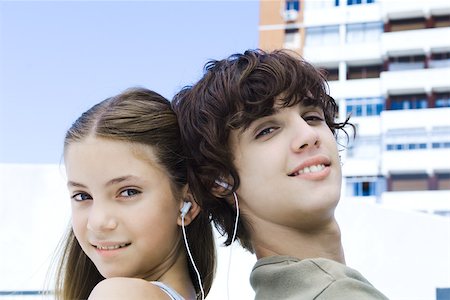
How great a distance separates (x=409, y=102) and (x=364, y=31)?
2.77 meters

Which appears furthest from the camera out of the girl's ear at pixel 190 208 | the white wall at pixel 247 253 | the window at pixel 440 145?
the window at pixel 440 145

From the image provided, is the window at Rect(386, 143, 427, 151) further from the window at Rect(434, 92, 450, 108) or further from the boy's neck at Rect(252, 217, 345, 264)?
the boy's neck at Rect(252, 217, 345, 264)

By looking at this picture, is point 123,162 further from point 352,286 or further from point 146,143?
point 352,286

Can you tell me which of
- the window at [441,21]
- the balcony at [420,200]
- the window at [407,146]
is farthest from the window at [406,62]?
the balcony at [420,200]

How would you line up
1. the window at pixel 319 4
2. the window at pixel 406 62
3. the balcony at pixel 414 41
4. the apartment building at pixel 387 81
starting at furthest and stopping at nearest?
the window at pixel 319 4 → the window at pixel 406 62 → the balcony at pixel 414 41 → the apartment building at pixel 387 81

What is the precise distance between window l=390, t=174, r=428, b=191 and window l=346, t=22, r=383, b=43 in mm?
4510

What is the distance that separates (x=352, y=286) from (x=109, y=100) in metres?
0.52

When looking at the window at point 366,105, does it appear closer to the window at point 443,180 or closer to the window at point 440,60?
the window at point 440,60

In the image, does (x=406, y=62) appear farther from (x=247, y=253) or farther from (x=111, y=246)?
(x=111, y=246)

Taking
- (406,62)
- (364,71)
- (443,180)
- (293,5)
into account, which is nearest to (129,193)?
(443,180)

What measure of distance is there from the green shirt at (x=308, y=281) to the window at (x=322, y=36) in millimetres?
21270

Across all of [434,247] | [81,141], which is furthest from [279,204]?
[434,247]

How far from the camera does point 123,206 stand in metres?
1.09

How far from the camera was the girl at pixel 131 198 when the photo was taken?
109 centimetres
